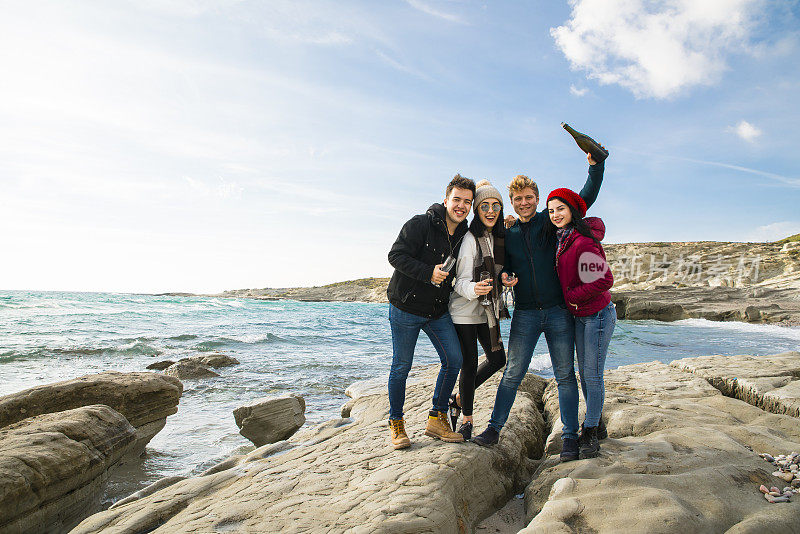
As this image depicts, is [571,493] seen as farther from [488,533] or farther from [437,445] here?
[437,445]

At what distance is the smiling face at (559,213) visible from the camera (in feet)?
12.3

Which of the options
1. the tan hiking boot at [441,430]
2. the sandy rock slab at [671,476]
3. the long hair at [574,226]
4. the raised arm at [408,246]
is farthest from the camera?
the tan hiking boot at [441,430]

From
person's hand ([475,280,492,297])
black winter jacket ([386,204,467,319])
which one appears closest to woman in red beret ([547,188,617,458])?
person's hand ([475,280,492,297])

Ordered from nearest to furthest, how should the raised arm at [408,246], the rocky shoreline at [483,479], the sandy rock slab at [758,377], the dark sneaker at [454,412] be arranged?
the rocky shoreline at [483,479] → the raised arm at [408,246] → the dark sneaker at [454,412] → the sandy rock slab at [758,377]

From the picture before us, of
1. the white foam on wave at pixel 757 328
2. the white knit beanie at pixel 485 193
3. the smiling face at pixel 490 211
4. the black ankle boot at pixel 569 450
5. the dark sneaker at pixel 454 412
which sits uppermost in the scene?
the white knit beanie at pixel 485 193

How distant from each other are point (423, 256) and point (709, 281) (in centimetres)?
5170

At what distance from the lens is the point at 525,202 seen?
12.8 feet

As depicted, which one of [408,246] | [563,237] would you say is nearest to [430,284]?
[408,246]

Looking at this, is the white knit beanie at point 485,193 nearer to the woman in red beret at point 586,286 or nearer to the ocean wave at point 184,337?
the woman in red beret at point 586,286

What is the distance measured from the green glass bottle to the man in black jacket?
982 mm

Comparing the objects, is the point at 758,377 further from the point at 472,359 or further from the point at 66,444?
the point at 66,444

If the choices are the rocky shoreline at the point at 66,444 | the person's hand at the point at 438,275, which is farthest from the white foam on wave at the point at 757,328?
the rocky shoreline at the point at 66,444

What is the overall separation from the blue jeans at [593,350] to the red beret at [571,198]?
0.87 m

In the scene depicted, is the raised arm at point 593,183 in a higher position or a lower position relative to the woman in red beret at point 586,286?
higher
